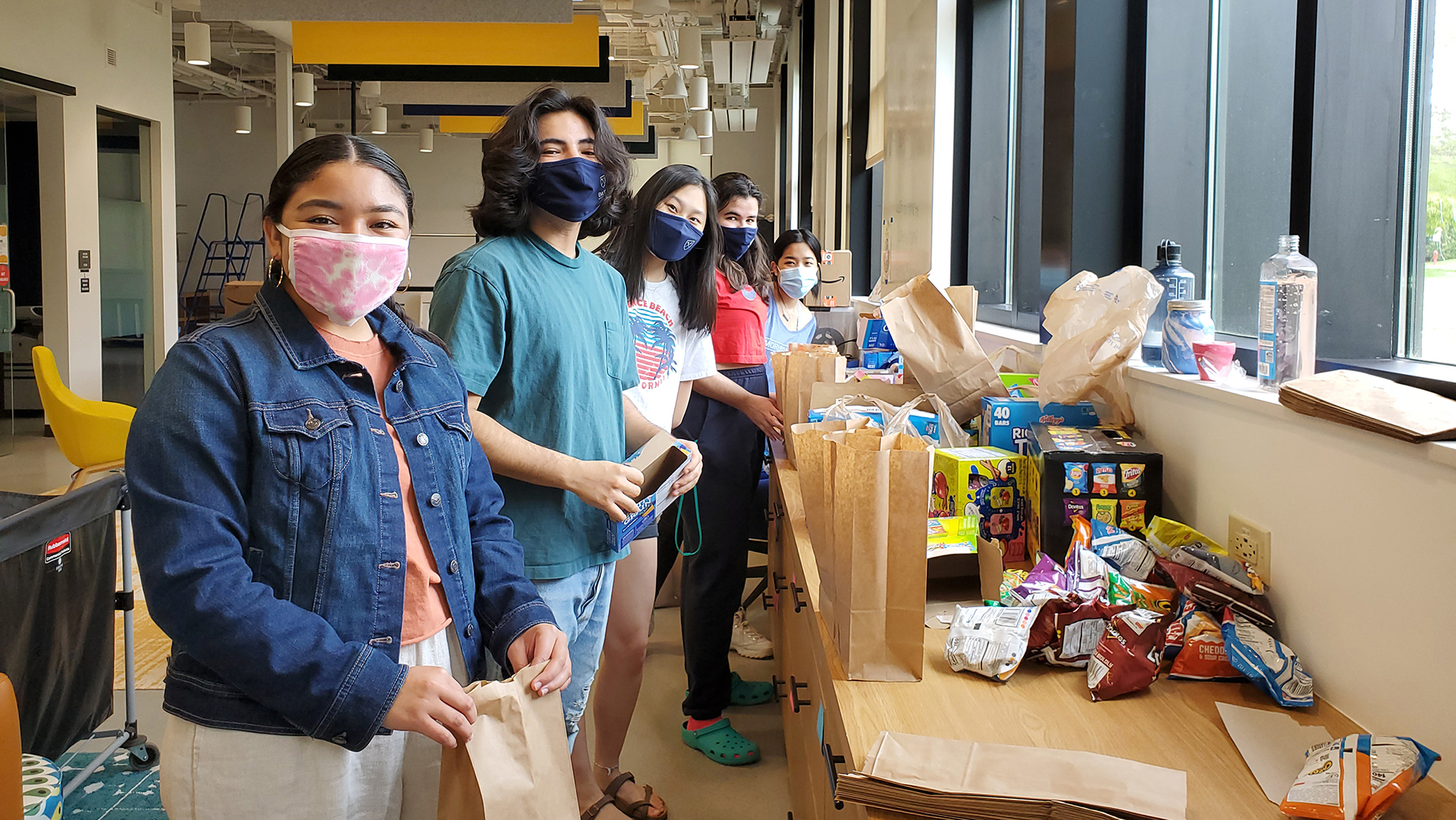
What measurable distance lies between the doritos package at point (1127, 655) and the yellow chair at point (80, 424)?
17.6 ft

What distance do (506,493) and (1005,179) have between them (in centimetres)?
326

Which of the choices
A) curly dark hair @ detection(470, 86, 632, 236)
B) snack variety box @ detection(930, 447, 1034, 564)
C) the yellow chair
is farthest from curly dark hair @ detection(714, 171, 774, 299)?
the yellow chair

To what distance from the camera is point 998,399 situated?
2.25 m

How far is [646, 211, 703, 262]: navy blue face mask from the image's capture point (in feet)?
8.31

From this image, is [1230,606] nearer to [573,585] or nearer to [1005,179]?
[573,585]

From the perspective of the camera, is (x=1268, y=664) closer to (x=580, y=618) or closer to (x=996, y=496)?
(x=996, y=496)

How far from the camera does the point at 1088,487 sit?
1797 mm

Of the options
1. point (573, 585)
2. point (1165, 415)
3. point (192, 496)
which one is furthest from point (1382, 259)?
point (192, 496)

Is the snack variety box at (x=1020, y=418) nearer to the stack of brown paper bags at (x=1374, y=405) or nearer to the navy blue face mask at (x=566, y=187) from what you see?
the stack of brown paper bags at (x=1374, y=405)

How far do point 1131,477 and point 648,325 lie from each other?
128 cm

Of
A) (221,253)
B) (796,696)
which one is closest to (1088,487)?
(796,696)

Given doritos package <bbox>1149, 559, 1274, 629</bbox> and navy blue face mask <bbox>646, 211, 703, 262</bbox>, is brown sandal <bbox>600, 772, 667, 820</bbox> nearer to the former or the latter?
navy blue face mask <bbox>646, 211, 703, 262</bbox>

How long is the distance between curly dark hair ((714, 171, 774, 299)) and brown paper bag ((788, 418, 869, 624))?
1.43m

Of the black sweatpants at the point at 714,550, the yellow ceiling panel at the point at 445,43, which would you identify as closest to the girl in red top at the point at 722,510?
the black sweatpants at the point at 714,550
